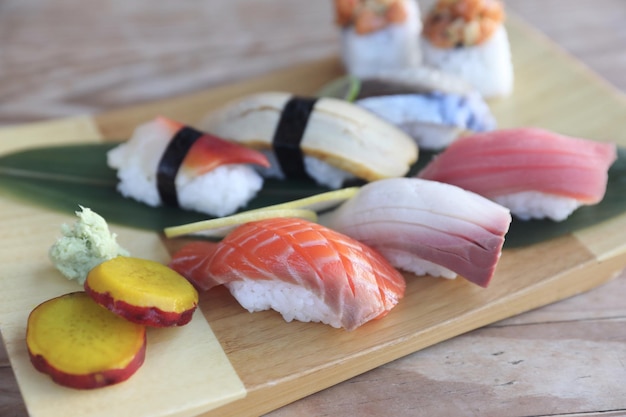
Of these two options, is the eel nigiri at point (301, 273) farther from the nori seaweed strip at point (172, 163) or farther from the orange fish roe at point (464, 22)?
the orange fish roe at point (464, 22)

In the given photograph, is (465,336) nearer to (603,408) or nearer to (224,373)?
(603,408)

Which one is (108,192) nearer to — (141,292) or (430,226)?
(141,292)

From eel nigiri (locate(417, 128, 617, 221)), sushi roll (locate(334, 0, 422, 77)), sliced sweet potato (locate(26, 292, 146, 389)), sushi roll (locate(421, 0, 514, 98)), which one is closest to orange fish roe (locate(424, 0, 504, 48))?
sushi roll (locate(421, 0, 514, 98))

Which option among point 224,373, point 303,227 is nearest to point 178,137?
point 303,227

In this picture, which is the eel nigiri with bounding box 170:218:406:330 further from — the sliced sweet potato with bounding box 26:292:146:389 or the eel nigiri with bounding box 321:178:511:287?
the sliced sweet potato with bounding box 26:292:146:389

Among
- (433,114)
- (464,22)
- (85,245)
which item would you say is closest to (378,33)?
(464,22)

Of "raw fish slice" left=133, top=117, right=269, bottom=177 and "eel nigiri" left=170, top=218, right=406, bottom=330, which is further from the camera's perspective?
"raw fish slice" left=133, top=117, right=269, bottom=177

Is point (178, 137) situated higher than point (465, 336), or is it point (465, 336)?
point (178, 137)

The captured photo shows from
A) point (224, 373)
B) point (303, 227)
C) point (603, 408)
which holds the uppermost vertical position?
point (303, 227)
